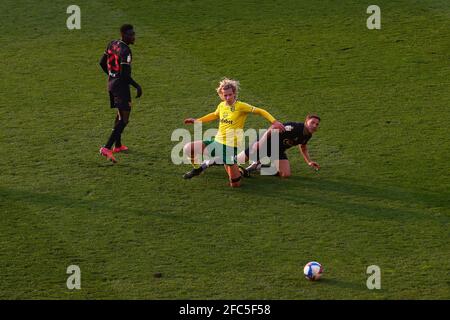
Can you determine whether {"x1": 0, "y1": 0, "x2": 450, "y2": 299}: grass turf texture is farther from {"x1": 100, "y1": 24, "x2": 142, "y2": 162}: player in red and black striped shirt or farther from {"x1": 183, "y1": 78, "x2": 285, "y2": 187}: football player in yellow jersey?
{"x1": 100, "y1": 24, "x2": 142, "y2": 162}: player in red and black striped shirt

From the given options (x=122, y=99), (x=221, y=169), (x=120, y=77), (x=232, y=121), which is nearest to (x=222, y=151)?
(x=232, y=121)

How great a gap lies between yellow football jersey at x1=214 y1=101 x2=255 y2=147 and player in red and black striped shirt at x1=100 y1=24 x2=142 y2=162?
4.66 feet

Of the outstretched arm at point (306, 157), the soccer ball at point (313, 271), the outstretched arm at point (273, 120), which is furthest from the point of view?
the outstretched arm at point (306, 157)

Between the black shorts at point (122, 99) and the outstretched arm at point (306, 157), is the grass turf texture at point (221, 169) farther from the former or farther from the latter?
the black shorts at point (122, 99)

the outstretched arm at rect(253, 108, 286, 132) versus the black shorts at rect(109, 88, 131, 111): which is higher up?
the black shorts at rect(109, 88, 131, 111)

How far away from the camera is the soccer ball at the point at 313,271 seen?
1341 centimetres

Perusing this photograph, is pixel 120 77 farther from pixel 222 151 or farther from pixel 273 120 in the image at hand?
pixel 273 120

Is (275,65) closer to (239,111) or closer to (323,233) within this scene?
(239,111)

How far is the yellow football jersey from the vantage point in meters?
16.2

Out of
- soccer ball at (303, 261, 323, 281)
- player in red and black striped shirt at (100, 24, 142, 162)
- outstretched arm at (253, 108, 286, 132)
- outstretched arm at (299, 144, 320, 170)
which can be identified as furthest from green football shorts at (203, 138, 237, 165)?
soccer ball at (303, 261, 323, 281)

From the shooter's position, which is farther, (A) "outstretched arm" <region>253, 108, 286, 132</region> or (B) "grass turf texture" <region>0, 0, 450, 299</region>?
(A) "outstretched arm" <region>253, 108, 286, 132</region>

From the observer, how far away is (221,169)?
55.3 feet

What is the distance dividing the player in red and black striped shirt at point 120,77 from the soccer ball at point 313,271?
4.61 metres

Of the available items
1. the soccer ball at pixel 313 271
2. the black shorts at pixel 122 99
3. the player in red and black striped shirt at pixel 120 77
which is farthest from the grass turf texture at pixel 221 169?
the black shorts at pixel 122 99
